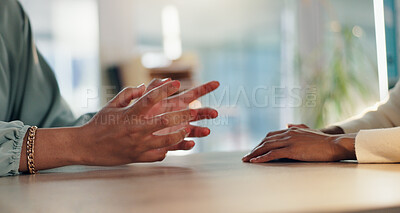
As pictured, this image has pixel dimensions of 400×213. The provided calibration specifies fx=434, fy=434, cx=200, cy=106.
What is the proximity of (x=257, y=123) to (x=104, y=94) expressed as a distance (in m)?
1.59

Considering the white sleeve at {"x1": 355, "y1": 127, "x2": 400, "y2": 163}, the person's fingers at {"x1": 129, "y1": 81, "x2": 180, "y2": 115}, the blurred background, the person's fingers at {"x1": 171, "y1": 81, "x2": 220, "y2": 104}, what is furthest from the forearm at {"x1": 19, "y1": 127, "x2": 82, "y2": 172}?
the blurred background

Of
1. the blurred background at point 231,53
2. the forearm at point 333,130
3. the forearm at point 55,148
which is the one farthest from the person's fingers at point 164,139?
the blurred background at point 231,53

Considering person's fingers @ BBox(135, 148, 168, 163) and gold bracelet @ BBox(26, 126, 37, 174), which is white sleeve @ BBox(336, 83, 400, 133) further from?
gold bracelet @ BBox(26, 126, 37, 174)

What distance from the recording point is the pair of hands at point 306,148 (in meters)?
0.83

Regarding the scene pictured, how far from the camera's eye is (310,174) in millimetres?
576

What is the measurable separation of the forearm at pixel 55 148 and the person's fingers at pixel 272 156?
1.11 ft

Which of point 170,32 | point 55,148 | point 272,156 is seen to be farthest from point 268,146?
point 170,32

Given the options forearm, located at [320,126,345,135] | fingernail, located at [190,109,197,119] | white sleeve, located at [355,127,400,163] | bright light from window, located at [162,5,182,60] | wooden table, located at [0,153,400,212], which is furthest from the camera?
bright light from window, located at [162,5,182,60]

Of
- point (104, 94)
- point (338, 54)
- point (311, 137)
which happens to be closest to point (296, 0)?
point (338, 54)

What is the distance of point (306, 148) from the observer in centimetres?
84

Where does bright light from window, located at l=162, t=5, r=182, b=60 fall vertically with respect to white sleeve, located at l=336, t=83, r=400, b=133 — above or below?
above

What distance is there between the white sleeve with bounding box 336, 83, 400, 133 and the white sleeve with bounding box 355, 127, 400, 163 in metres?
0.33

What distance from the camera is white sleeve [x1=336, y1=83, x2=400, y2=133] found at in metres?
1.15

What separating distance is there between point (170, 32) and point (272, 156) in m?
3.57
